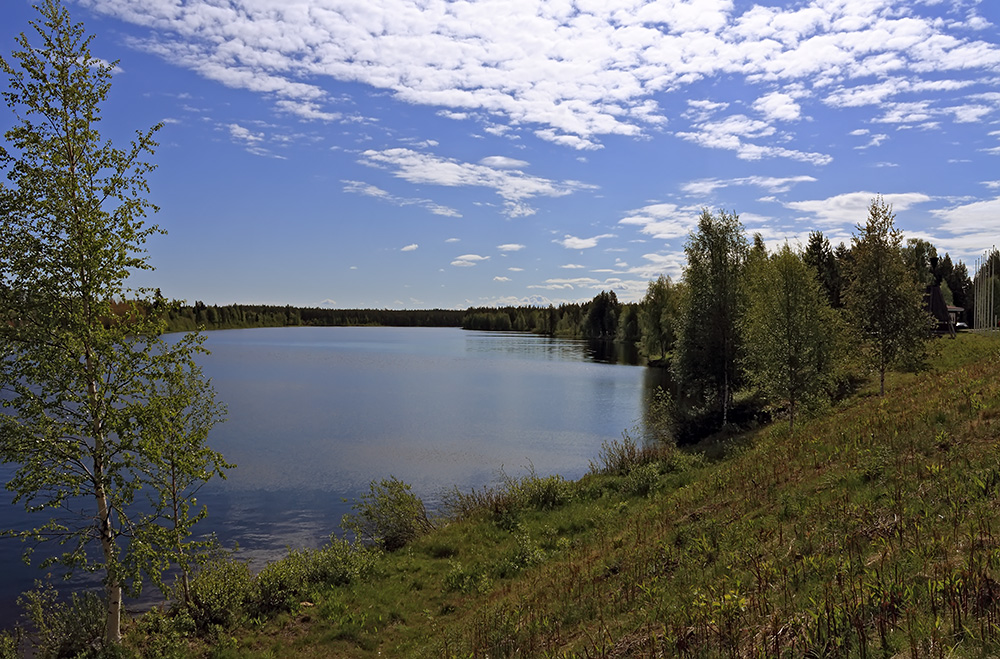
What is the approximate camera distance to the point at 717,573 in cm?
838

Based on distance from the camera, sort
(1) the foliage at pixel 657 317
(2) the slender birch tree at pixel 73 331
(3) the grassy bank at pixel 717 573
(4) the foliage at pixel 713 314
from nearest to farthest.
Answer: (3) the grassy bank at pixel 717 573 → (2) the slender birch tree at pixel 73 331 → (4) the foliage at pixel 713 314 → (1) the foliage at pixel 657 317

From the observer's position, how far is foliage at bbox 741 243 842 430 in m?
26.4

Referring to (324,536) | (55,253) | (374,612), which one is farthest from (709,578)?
(324,536)

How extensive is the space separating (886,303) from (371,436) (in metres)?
30.5

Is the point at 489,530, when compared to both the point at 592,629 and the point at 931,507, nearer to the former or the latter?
the point at 592,629

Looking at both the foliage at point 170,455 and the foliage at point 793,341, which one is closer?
the foliage at point 170,455

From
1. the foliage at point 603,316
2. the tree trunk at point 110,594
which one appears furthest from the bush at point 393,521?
the foliage at point 603,316

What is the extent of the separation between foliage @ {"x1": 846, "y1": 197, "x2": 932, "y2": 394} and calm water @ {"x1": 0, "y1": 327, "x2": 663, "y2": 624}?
15582 mm

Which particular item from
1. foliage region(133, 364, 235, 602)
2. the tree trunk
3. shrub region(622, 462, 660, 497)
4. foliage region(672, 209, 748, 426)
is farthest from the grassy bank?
foliage region(672, 209, 748, 426)

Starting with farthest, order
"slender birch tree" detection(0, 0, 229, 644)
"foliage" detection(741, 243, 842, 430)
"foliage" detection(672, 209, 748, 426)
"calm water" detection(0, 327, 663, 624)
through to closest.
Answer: "foliage" detection(672, 209, 748, 426)
"foliage" detection(741, 243, 842, 430)
"calm water" detection(0, 327, 663, 624)
"slender birch tree" detection(0, 0, 229, 644)

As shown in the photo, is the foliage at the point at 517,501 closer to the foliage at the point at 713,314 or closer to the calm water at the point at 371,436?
the calm water at the point at 371,436

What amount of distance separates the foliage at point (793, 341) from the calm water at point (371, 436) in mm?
10558

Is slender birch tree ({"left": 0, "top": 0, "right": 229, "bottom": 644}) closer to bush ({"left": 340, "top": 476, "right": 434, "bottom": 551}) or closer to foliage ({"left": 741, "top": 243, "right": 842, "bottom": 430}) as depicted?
bush ({"left": 340, "top": 476, "right": 434, "bottom": 551})

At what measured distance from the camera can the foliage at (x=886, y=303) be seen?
92.1 feet
